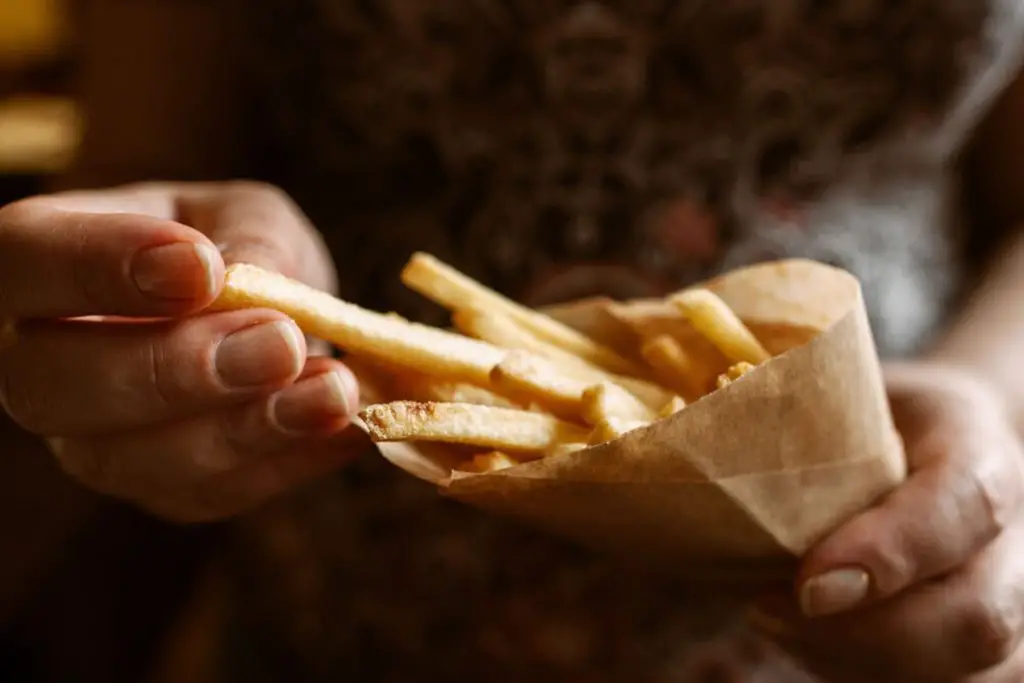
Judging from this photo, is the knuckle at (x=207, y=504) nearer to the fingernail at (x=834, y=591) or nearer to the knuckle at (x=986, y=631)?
the fingernail at (x=834, y=591)

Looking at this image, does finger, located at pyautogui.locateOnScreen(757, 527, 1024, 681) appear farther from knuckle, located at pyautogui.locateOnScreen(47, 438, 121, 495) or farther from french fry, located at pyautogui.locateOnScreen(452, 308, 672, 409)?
knuckle, located at pyautogui.locateOnScreen(47, 438, 121, 495)

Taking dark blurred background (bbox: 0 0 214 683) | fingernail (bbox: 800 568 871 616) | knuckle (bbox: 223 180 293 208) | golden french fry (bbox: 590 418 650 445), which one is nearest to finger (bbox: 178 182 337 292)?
knuckle (bbox: 223 180 293 208)

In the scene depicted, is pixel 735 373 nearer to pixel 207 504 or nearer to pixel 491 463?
pixel 491 463

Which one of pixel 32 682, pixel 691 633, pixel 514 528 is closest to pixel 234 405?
pixel 514 528

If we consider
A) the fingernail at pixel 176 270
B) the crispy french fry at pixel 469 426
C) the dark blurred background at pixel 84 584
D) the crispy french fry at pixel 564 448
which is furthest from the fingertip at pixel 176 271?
the dark blurred background at pixel 84 584

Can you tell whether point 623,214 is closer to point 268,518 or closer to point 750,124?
point 750,124
